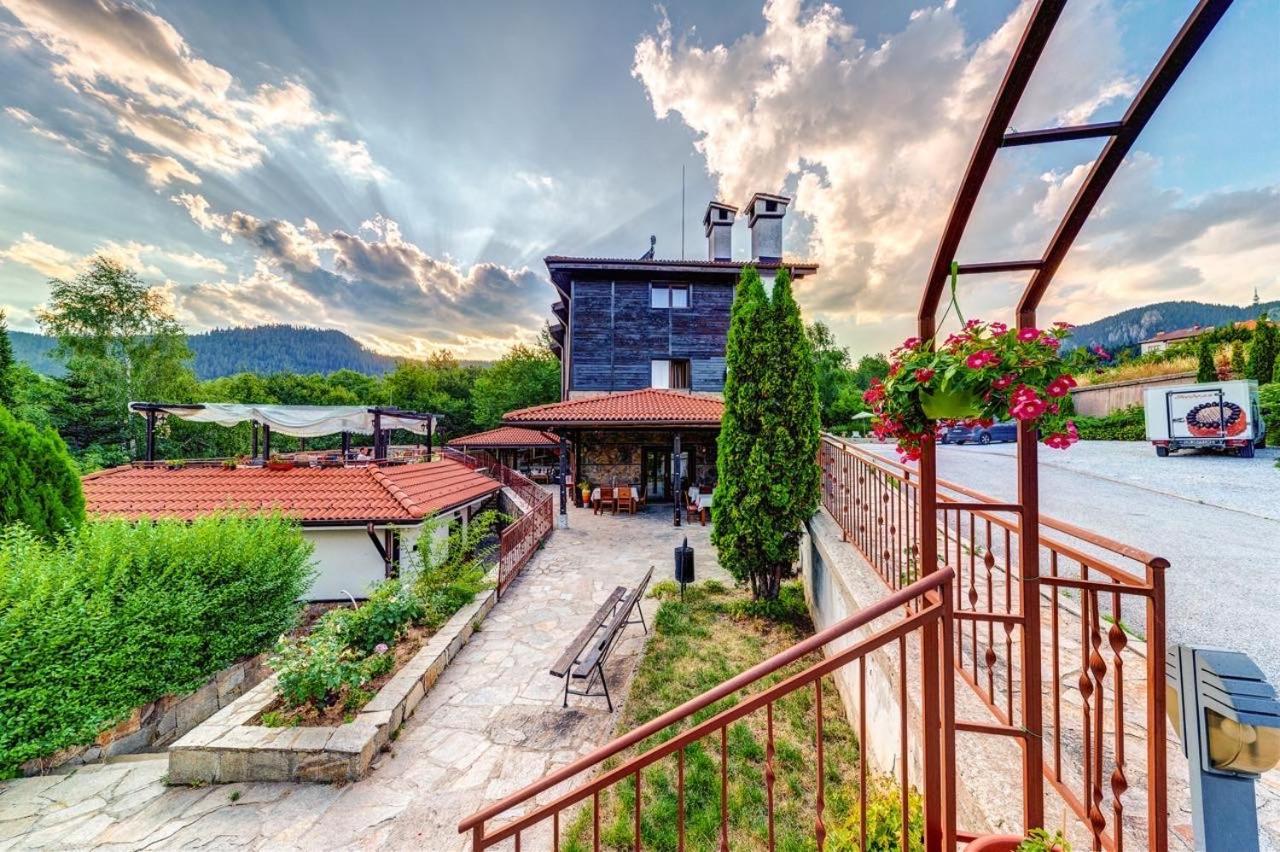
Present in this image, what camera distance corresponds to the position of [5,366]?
18.5 m

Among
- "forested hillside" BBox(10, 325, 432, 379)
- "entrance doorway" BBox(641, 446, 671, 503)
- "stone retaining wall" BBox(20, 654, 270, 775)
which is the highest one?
"forested hillside" BBox(10, 325, 432, 379)

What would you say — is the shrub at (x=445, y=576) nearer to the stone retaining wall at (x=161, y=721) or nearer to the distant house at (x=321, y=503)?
the distant house at (x=321, y=503)

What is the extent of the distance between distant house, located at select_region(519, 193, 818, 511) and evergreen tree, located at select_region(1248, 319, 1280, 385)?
602 inches

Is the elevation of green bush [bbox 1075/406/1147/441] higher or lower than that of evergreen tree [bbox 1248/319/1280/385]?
lower

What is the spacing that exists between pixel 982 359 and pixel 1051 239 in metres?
0.77

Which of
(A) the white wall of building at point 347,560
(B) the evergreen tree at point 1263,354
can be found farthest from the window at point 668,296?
(B) the evergreen tree at point 1263,354

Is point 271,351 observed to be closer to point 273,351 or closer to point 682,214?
point 273,351

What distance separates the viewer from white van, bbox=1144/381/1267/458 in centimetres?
1197

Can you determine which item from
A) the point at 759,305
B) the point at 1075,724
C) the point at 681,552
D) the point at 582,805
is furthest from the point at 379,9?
the point at 1075,724

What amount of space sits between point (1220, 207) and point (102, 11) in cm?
1453

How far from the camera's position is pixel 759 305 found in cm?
589

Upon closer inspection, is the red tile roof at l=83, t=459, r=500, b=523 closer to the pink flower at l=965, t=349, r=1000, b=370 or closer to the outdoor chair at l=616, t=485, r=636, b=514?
the outdoor chair at l=616, t=485, r=636, b=514

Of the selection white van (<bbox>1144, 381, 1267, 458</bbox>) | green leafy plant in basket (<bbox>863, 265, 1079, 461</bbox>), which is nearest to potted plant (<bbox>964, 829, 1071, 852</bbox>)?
green leafy plant in basket (<bbox>863, 265, 1079, 461</bbox>)

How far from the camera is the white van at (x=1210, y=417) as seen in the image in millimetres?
11969
